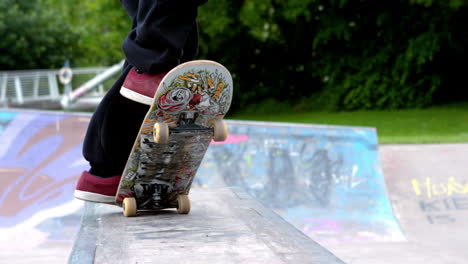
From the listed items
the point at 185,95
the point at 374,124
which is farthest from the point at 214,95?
the point at 374,124

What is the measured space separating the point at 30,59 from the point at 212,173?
73.8ft

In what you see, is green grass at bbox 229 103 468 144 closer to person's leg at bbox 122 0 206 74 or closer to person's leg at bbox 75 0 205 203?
person's leg at bbox 75 0 205 203

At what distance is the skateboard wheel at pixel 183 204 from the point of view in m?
3.89

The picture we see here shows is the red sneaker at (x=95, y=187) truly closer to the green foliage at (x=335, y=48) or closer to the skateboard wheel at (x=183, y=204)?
the skateboard wheel at (x=183, y=204)

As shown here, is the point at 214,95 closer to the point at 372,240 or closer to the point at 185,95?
the point at 185,95

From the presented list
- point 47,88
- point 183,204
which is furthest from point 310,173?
point 47,88

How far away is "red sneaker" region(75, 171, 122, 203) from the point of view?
12.3ft

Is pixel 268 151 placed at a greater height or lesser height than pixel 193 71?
lesser

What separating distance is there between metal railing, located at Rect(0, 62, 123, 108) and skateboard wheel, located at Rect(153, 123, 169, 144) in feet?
58.5

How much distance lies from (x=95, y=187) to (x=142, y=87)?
31.9 inches

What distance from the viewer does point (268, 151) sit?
24.1ft

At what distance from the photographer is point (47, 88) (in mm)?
23797

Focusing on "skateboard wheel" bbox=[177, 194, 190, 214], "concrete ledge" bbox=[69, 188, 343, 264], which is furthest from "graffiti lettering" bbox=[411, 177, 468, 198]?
"skateboard wheel" bbox=[177, 194, 190, 214]

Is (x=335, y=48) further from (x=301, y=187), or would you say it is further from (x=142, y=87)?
(x=142, y=87)
